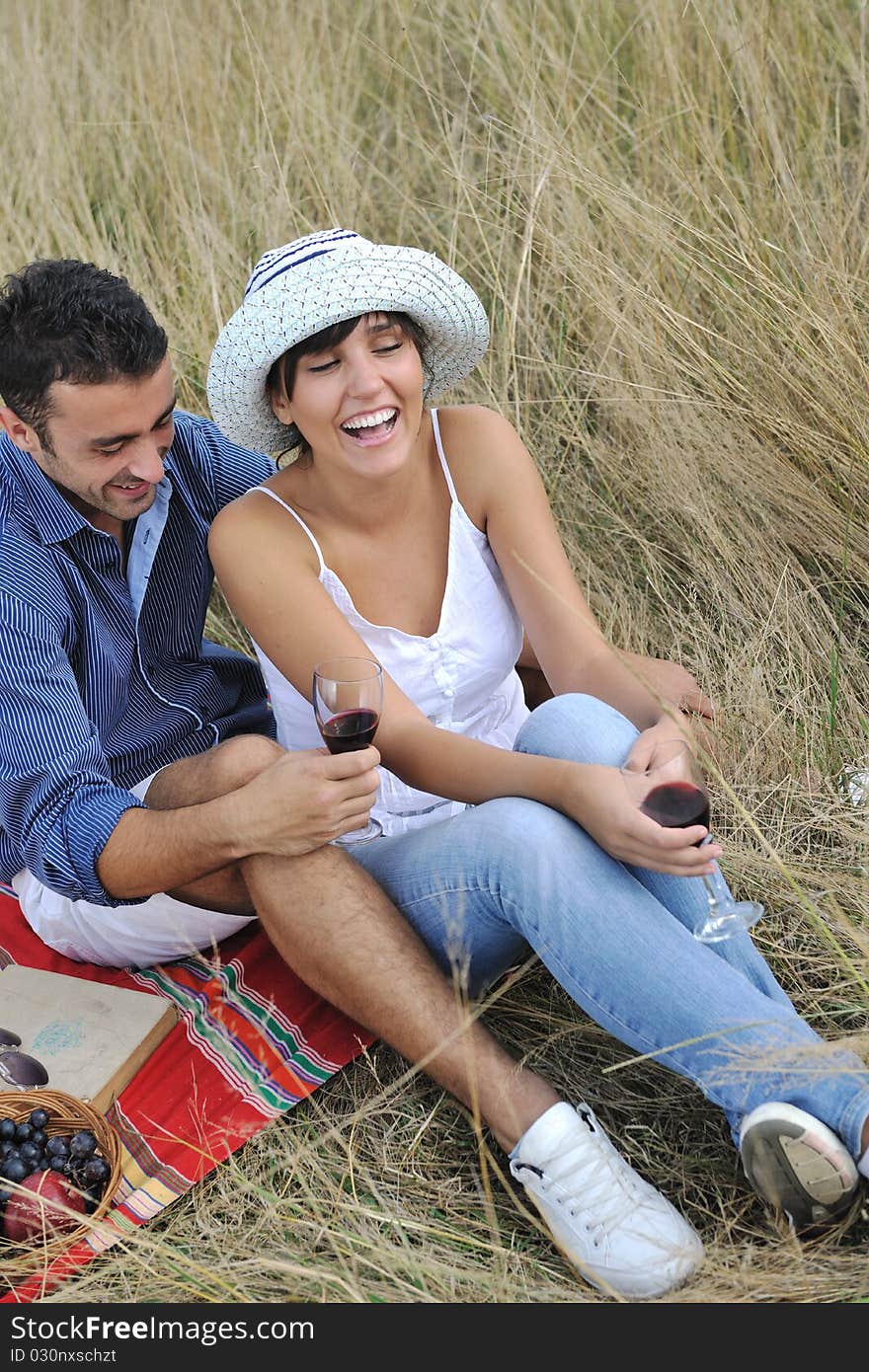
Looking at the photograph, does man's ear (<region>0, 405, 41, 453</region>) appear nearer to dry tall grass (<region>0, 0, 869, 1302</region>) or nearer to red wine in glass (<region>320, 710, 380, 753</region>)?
red wine in glass (<region>320, 710, 380, 753</region>)

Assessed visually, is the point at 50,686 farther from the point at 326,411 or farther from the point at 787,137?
the point at 787,137

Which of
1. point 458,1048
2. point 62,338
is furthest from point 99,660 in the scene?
point 458,1048

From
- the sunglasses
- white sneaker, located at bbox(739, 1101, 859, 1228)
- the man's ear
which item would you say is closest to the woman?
white sneaker, located at bbox(739, 1101, 859, 1228)

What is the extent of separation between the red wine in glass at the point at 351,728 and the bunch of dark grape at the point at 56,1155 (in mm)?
861

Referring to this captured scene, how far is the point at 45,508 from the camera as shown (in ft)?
9.49

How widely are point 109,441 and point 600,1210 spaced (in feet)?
5.65

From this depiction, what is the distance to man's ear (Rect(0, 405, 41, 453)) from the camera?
2.88 m

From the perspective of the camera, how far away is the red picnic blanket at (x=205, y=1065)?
2625 mm

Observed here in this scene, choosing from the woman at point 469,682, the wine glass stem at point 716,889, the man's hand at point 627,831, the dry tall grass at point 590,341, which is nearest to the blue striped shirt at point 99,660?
the woman at point 469,682

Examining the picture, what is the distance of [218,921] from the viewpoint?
3.02 meters

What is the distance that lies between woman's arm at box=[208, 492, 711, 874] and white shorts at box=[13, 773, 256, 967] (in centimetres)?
49

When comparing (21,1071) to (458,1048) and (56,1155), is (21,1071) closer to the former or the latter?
(56,1155)

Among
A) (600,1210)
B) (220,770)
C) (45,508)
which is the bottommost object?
(600,1210)

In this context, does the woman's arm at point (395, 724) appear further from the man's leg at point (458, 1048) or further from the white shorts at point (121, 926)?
the white shorts at point (121, 926)
